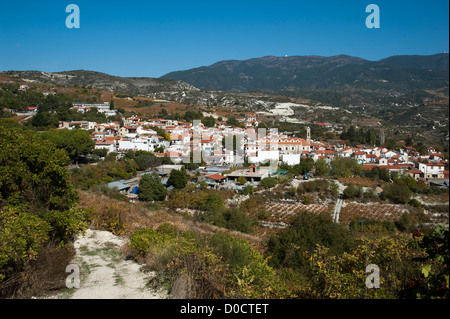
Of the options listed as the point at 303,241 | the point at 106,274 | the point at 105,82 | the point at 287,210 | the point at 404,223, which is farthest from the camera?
the point at 105,82

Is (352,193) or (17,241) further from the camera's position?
(352,193)

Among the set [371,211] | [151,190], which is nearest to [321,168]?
[371,211]

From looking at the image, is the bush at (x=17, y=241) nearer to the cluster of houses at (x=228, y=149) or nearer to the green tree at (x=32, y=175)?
the green tree at (x=32, y=175)

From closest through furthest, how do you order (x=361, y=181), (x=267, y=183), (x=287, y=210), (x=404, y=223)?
(x=404, y=223) < (x=287, y=210) < (x=267, y=183) < (x=361, y=181)

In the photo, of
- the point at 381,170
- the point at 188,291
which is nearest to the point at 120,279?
the point at 188,291

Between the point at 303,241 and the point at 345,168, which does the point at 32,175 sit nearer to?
the point at 303,241

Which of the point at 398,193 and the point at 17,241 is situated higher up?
the point at 17,241

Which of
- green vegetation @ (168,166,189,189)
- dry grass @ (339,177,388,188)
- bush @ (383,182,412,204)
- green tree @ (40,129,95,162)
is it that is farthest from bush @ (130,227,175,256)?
dry grass @ (339,177,388,188)
